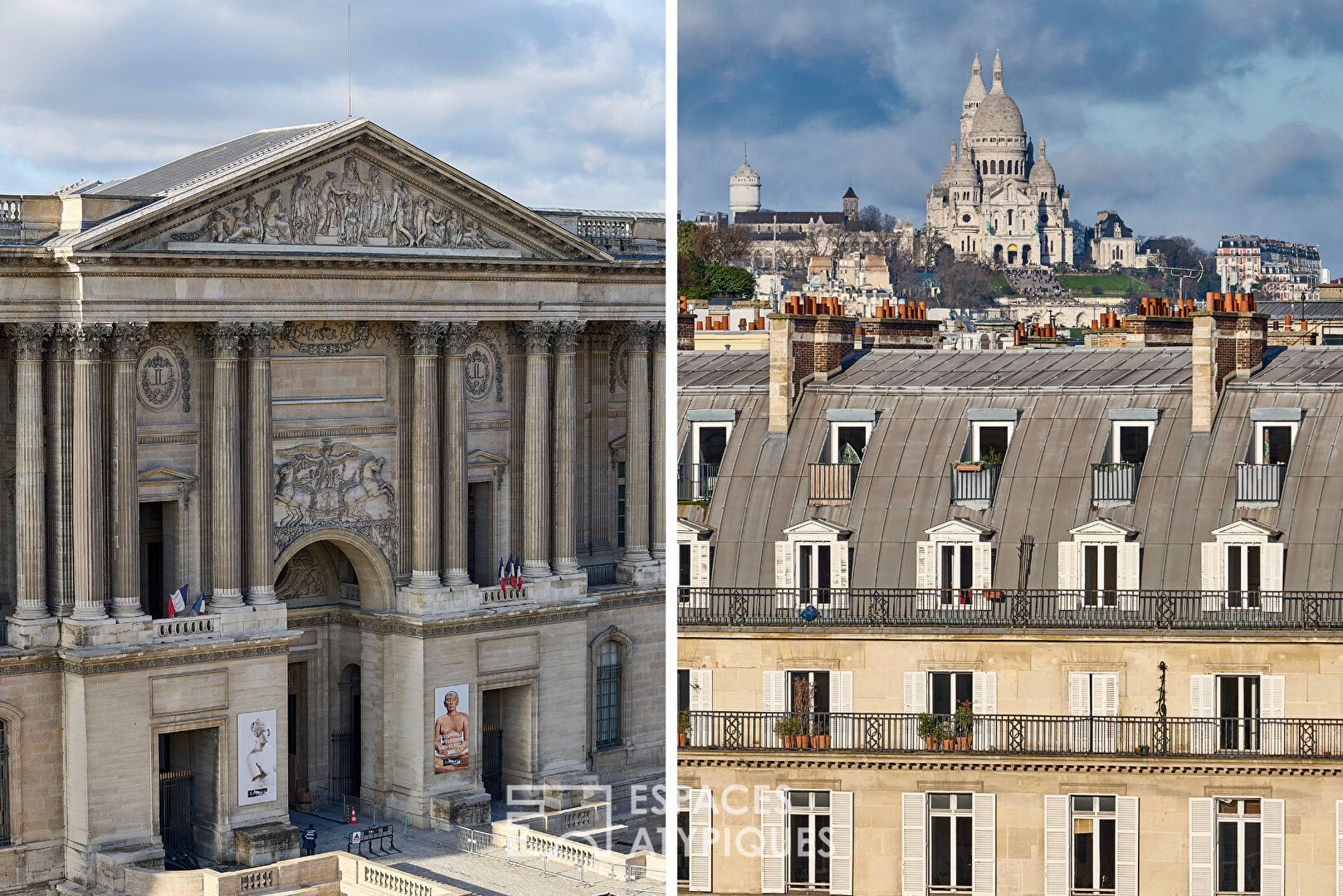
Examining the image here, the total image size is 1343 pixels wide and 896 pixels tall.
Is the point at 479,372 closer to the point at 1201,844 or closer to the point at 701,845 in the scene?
the point at 1201,844

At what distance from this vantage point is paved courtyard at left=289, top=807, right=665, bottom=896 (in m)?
30.3

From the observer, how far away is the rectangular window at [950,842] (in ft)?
78.6

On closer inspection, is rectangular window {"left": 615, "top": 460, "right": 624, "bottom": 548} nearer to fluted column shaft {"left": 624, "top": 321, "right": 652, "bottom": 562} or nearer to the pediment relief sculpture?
fluted column shaft {"left": 624, "top": 321, "right": 652, "bottom": 562}

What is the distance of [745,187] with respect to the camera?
85.6ft

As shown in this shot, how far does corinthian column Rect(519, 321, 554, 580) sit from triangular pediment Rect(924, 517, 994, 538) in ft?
36.9

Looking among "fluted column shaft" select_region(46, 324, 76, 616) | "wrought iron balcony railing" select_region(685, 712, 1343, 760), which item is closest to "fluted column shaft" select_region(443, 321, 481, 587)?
"fluted column shaft" select_region(46, 324, 76, 616)

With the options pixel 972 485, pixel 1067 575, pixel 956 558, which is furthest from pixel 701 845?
pixel 972 485

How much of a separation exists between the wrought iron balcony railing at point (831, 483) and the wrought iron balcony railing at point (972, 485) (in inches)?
48.9

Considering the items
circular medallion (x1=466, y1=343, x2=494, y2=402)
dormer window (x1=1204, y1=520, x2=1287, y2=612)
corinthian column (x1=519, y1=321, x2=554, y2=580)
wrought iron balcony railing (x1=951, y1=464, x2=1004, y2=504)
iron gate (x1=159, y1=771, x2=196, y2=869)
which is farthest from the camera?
corinthian column (x1=519, y1=321, x2=554, y2=580)

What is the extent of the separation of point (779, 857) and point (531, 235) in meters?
15.1

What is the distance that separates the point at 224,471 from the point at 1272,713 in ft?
50.4

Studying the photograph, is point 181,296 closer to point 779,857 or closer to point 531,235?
point 531,235

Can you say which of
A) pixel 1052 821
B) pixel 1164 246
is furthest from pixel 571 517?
pixel 1164 246

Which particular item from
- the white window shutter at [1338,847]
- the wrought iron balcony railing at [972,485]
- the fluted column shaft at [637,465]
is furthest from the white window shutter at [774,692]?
the fluted column shaft at [637,465]
